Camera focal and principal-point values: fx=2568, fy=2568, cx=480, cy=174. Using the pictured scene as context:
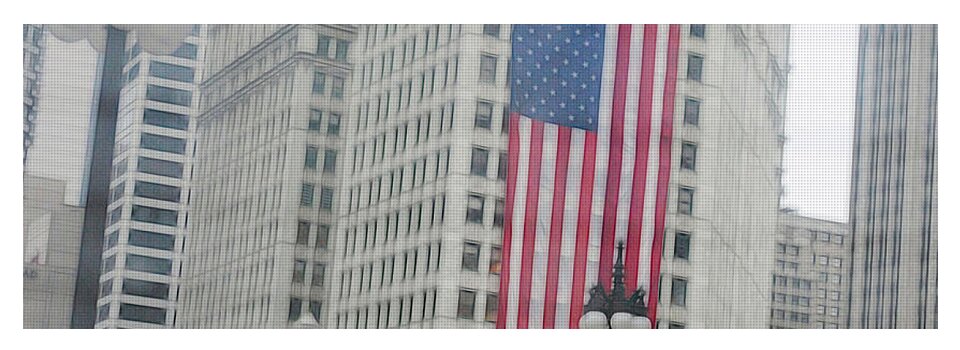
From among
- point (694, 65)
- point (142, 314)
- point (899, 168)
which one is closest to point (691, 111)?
point (694, 65)

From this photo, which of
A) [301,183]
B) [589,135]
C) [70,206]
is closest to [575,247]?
[589,135]

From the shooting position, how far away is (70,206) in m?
31.3

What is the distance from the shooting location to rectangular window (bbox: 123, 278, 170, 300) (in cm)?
3170

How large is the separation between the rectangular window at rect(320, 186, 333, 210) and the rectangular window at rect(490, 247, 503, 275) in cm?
209

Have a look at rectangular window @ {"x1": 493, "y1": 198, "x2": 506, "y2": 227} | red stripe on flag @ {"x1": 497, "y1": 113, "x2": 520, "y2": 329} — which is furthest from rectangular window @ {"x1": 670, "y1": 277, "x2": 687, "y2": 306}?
rectangular window @ {"x1": 493, "y1": 198, "x2": 506, "y2": 227}

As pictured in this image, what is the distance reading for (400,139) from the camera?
32281 millimetres

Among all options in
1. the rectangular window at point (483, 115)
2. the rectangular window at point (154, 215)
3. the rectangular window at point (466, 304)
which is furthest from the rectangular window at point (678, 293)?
the rectangular window at point (154, 215)

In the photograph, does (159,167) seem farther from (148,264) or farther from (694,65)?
(694,65)

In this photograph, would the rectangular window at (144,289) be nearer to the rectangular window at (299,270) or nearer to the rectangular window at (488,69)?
the rectangular window at (299,270)

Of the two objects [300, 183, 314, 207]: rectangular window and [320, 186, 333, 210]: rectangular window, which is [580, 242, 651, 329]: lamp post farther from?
[300, 183, 314, 207]: rectangular window

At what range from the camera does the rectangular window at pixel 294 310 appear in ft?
103

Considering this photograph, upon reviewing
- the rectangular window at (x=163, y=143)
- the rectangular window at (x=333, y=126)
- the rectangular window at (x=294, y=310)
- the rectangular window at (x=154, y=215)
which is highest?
the rectangular window at (x=333, y=126)

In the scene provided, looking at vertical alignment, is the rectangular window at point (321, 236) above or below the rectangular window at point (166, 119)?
below

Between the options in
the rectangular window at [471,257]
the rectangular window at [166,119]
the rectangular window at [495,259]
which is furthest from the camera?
the rectangular window at [471,257]
